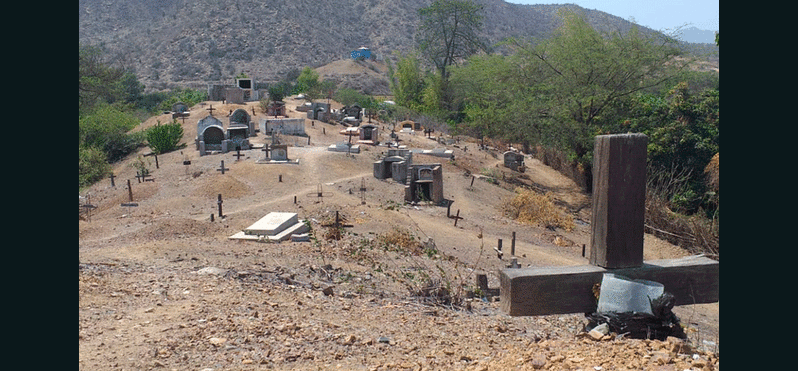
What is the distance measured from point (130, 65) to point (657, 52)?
60543 millimetres

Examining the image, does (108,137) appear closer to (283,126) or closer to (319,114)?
(283,126)

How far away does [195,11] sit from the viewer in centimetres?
7775

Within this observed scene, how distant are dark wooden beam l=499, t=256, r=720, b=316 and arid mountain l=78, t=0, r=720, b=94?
60.8 metres

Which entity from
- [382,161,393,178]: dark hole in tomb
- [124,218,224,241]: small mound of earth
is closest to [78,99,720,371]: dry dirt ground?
[124,218,224,241]: small mound of earth

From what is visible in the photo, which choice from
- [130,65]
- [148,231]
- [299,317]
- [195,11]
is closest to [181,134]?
[148,231]

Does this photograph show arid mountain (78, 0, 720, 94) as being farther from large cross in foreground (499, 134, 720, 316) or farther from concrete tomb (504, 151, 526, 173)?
large cross in foreground (499, 134, 720, 316)

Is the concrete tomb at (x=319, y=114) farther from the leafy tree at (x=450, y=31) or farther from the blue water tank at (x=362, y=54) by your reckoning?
the blue water tank at (x=362, y=54)

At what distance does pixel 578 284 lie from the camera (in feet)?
13.2

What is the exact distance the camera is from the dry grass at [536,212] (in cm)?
1728

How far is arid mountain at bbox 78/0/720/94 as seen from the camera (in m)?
66.9

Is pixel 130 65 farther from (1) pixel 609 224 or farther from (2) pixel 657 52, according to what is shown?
(1) pixel 609 224

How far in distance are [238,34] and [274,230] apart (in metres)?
66.9

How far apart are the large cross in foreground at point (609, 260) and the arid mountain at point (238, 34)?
60.8 metres

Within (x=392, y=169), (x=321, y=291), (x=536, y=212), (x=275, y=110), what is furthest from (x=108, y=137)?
(x=321, y=291)
